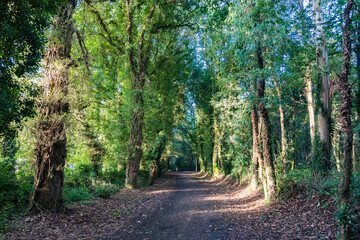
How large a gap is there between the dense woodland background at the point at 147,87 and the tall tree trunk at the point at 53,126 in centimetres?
3

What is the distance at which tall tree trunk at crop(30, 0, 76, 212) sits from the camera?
23.6 feet

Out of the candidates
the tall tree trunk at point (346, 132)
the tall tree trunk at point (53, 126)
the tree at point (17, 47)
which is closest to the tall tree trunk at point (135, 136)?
the tall tree trunk at point (53, 126)

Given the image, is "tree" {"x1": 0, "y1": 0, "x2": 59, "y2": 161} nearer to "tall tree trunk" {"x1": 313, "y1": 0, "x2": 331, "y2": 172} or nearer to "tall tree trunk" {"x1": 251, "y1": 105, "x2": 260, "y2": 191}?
"tall tree trunk" {"x1": 251, "y1": 105, "x2": 260, "y2": 191}

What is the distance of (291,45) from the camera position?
8.45 meters

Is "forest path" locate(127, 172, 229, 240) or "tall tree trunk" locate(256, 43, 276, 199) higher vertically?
"tall tree trunk" locate(256, 43, 276, 199)

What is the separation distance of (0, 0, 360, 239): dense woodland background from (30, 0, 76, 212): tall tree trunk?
34 mm

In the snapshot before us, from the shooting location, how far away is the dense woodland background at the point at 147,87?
16.3 feet

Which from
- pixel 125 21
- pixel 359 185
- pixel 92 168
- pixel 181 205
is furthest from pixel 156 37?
pixel 359 185

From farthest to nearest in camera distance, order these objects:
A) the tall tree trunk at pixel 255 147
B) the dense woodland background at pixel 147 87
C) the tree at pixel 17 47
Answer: the tall tree trunk at pixel 255 147 → the dense woodland background at pixel 147 87 → the tree at pixel 17 47

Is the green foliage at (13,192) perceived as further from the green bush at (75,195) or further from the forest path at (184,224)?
the forest path at (184,224)

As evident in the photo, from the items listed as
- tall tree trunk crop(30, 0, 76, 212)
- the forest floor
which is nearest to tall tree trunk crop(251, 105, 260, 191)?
the forest floor

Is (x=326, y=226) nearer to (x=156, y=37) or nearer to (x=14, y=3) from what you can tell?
(x=14, y=3)

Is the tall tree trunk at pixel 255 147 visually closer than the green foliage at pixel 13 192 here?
No

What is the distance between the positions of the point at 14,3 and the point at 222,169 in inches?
851
